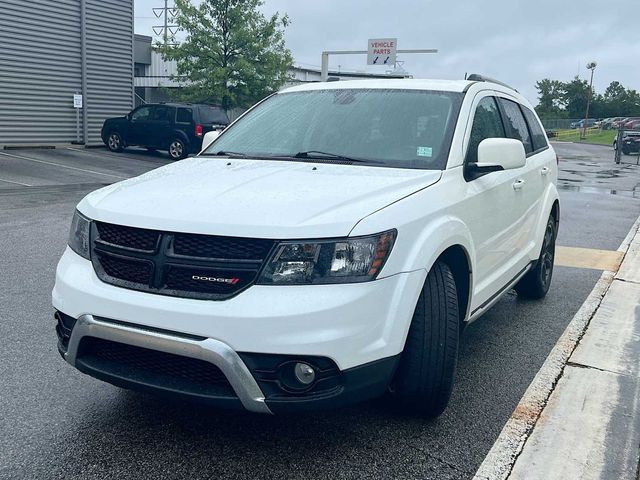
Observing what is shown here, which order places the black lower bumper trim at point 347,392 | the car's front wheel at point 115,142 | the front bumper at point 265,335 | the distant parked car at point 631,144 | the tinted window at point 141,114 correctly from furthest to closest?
the distant parked car at point 631,144 < the car's front wheel at point 115,142 < the tinted window at point 141,114 < the black lower bumper trim at point 347,392 < the front bumper at point 265,335

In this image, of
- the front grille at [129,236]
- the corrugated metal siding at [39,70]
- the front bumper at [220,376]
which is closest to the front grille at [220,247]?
the front grille at [129,236]

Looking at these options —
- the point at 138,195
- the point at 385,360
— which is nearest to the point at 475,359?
the point at 385,360

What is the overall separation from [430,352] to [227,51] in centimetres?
2330

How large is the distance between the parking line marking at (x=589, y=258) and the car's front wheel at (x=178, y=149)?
13286 millimetres

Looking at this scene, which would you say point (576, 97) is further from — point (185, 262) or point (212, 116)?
point (185, 262)

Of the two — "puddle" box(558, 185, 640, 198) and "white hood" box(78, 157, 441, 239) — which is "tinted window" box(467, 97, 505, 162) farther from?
"puddle" box(558, 185, 640, 198)

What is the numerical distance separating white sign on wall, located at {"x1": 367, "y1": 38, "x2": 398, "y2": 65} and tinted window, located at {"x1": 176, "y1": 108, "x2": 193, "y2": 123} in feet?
45.4

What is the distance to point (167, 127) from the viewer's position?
19.8 metres

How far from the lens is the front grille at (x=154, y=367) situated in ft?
9.02

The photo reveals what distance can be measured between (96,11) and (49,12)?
6.19 ft

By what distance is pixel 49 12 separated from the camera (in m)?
19.9

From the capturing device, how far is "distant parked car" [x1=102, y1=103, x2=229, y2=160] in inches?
758

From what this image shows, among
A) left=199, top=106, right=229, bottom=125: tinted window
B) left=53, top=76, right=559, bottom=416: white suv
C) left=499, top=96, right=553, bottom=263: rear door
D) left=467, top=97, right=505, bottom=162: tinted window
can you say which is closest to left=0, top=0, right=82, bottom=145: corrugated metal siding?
left=199, top=106, right=229, bottom=125: tinted window

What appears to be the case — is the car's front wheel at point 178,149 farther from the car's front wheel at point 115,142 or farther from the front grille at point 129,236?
the front grille at point 129,236
